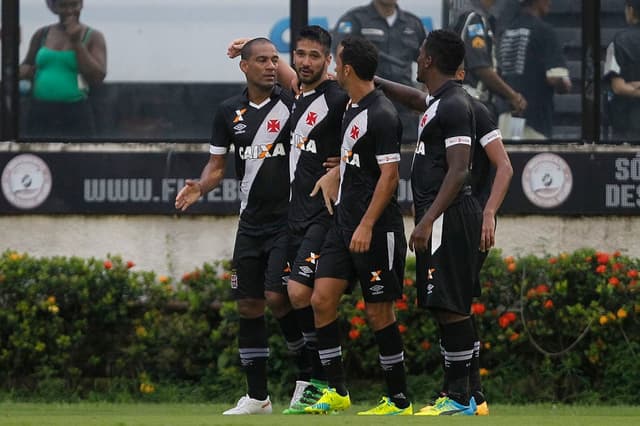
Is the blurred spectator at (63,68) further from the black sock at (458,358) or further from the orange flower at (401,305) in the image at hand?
the black sock at (458,358)

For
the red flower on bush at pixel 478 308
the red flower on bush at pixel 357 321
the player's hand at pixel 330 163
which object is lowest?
the red flower on bush at pixel 357 321

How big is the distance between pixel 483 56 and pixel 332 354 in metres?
4.76

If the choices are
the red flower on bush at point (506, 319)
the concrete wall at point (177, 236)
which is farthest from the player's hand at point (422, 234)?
the concrete wall at point (177, 236)

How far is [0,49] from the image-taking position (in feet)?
44.8

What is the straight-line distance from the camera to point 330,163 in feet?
32.2

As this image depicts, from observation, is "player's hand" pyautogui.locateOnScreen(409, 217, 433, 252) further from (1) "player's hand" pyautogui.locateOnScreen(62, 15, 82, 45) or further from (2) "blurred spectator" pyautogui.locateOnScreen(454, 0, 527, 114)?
(1) "player's hand" pyautogui.locateOnScreen(62, 15, 82, 45)

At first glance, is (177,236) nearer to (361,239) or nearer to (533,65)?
(533,65)

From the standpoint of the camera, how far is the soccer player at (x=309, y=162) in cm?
975

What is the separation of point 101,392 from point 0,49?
10.5 ft

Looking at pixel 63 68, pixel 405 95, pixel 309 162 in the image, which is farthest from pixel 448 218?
pixel 63 68

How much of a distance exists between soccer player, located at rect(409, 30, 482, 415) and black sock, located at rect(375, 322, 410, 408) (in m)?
0.34

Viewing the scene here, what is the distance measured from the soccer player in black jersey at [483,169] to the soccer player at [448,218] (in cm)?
9

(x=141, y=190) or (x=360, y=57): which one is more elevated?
(x=360, y=57)

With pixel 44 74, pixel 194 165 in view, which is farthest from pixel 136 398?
pixel 44 74
